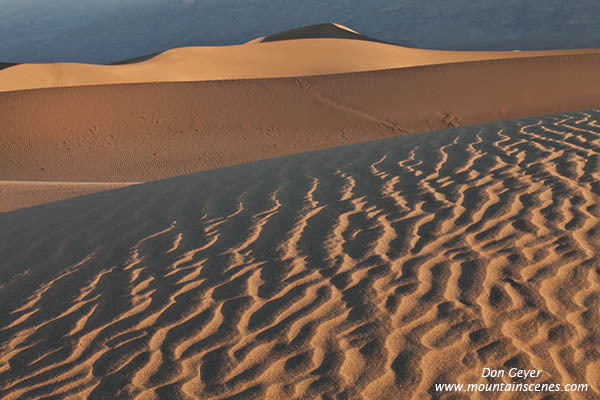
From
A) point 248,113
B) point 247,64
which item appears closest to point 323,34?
point 247,64

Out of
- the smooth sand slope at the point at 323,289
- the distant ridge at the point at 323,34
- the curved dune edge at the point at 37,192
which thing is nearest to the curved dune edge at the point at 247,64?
the distant ridge at the point at 323,34

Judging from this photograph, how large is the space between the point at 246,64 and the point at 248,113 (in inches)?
480

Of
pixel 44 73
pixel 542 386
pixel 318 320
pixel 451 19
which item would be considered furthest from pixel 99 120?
pixel 451 19

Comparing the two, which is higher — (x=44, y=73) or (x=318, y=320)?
(x=318, y=320)

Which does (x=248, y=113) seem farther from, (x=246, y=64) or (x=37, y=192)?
(x=246, y=64)

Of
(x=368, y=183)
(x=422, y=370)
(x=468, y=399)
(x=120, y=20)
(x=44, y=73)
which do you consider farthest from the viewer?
(x=120, y=20)

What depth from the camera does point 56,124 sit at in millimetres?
17078

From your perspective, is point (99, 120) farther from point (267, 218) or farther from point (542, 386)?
point (542, 386)

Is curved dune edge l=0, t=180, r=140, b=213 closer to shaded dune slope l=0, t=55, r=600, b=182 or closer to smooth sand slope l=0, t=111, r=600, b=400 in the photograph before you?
shaded dune slope l=0, t=55, r=600, b=182

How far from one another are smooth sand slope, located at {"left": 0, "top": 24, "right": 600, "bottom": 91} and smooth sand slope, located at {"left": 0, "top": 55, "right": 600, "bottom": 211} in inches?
161

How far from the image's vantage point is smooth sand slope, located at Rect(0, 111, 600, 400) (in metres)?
3.21

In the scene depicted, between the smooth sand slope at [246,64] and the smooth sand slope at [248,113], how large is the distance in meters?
4.09

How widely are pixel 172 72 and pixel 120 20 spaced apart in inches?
4451

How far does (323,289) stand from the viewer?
4.04m
